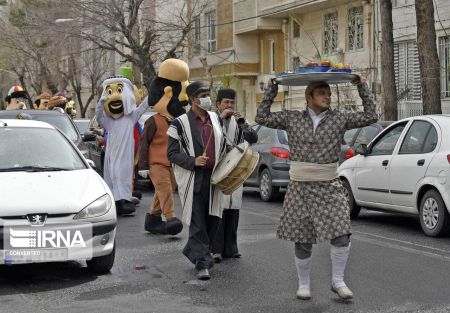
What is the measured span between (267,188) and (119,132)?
376 centimetres

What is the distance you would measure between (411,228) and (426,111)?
270 inches

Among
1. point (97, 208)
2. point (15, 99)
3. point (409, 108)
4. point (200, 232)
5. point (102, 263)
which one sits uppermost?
point (15, 99)

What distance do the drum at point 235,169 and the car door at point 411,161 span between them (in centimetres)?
367

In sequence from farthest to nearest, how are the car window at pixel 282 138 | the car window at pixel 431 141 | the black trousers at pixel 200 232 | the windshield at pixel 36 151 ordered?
the car window at pixel 282 138 < the car window at pixel 431 141 < the windshield at pixel 36 151 < the black trousers at pixel 200 232

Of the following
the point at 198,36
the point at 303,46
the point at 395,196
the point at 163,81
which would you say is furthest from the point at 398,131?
the point at 198,36

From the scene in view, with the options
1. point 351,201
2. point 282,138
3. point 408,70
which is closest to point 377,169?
point 351,201

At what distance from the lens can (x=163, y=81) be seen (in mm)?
11734

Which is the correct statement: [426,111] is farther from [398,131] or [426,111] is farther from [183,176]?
[183,176]

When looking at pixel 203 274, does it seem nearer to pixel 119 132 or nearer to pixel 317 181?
pixel 317 181

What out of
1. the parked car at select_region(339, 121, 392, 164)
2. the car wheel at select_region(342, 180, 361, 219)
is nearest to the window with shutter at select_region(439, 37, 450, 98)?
the parked car at select_region(339, 121, 392, 164)

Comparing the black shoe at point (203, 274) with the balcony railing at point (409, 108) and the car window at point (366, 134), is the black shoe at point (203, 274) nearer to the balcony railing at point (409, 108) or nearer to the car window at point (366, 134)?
the car window at point (366, 134)

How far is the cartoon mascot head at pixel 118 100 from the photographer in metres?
13.6

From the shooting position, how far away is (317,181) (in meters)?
7.48

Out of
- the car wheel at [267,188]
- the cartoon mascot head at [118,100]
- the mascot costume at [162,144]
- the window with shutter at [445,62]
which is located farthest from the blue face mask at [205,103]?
the window with shutter at [445,62]
